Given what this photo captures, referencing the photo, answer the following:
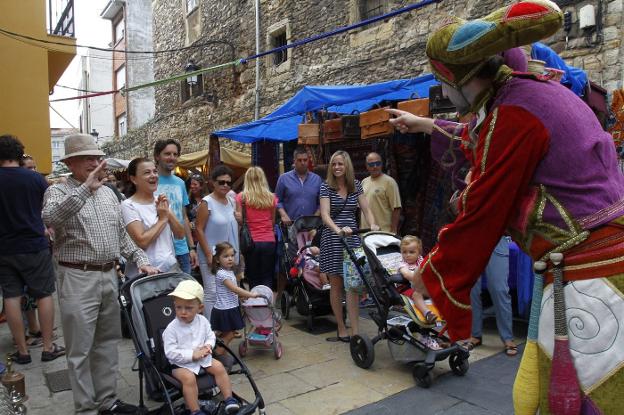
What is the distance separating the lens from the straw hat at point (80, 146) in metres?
3.32

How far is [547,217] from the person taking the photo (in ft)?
4.90

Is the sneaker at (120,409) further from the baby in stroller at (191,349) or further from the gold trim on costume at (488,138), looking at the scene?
the gold trim on costume at (488,138)

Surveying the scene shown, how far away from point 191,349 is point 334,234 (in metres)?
2.28

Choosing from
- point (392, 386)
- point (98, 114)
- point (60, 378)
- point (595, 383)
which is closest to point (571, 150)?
point (595, 383)

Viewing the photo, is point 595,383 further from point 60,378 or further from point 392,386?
point 60,378

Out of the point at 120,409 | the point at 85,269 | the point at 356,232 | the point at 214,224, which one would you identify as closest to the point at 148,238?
the point at 85,269

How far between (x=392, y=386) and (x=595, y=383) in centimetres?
265

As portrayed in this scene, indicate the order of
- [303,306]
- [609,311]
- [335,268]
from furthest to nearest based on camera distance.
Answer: [303,306]
[335,268]
[609,311]

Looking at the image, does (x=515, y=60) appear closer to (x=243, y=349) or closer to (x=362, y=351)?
(x=362, y=351)

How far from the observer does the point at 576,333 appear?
1479 mm

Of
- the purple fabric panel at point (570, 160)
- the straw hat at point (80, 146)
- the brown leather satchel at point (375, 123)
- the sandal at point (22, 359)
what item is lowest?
the sandal at point (22, 359)

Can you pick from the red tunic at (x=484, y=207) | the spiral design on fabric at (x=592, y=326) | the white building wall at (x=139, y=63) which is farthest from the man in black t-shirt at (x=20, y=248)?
the white building wall at (x=139, y=63)

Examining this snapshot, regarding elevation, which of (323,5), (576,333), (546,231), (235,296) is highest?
(323,5)

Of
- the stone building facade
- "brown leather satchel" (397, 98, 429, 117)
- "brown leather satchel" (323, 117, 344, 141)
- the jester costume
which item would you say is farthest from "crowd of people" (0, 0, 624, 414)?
the stone building facade
